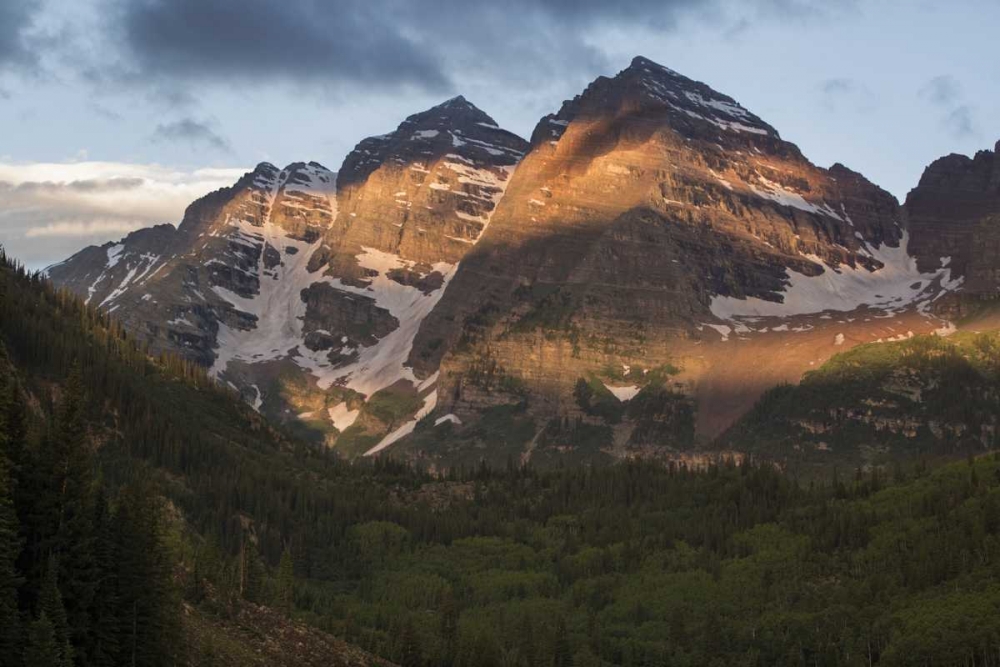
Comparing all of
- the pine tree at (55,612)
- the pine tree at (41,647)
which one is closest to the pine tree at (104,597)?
the pine tree at (55,612)

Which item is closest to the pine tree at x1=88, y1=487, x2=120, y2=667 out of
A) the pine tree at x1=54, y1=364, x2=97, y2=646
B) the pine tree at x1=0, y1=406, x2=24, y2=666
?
the pine tree at x1=54, y1=364, x2=97, y2=646

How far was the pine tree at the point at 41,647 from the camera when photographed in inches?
3967

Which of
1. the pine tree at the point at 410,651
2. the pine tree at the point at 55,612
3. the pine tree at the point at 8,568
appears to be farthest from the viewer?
the pine tree at the point at 410,651

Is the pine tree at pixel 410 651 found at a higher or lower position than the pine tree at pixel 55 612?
lower

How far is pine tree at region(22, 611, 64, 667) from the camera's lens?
100750 millimetres

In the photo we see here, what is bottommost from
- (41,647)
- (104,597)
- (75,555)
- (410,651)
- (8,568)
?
(410,651)

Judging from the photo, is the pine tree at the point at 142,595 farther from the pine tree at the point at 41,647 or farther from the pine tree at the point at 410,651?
the pine tree at the point at 410,651

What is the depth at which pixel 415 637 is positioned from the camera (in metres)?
189

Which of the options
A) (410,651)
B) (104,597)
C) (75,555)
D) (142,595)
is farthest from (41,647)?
(410,651)

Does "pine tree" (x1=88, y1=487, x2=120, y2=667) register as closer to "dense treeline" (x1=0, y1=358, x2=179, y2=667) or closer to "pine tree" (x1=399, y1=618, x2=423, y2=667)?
"dense treeline" (x1=0, y1=358, x2=179, y2=667)

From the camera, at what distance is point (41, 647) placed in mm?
100938

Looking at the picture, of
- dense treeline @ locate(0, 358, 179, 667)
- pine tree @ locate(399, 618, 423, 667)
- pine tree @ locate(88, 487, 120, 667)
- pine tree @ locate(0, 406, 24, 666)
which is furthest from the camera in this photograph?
pine tree @ locate(399, 618, 423, 667)

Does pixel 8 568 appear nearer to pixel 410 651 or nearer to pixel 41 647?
pixel 41 647

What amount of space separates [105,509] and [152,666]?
11094mm
